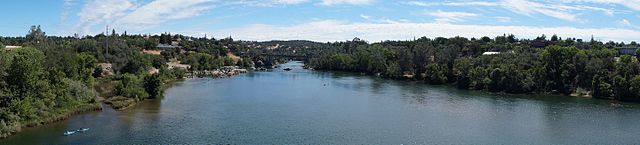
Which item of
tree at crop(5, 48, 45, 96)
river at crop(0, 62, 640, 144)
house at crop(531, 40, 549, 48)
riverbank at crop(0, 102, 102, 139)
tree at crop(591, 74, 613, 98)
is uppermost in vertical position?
house at crop(531, 40, 549, 48)

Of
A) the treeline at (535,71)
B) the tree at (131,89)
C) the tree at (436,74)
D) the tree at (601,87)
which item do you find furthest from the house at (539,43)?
the tree at (131,89)

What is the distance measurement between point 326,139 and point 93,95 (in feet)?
80.6

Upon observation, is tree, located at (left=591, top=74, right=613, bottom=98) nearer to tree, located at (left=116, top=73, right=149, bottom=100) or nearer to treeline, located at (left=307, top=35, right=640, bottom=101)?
treeline, located at (left=307, top=35, right=640, bottom=101)

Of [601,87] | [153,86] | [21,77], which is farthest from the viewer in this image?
[601,87]

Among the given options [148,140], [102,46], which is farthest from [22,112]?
[102,46]

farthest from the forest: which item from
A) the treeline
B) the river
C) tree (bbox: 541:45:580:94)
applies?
tree (bbox: 541:45:580:94)

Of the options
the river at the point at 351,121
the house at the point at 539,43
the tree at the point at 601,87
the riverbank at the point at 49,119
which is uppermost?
the house at the point at 539,43

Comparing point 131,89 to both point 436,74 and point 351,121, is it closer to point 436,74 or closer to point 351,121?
point 351,121

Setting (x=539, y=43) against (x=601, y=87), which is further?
(x=539, y=43)

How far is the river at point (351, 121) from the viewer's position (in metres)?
39.1

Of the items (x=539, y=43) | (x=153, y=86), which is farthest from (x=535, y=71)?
(x=539, y=43)

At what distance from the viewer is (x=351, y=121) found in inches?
1858

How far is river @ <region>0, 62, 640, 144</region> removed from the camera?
39062 mm

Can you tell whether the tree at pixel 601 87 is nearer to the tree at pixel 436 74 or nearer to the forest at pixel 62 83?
the tree at pixel 436 74
